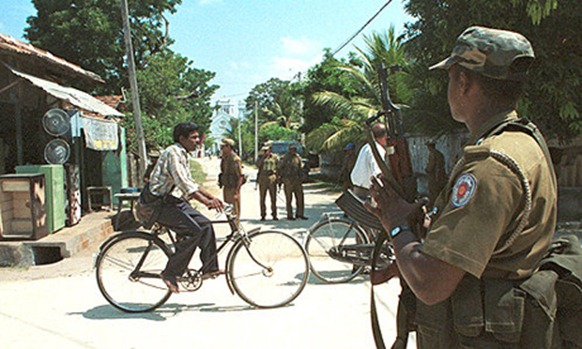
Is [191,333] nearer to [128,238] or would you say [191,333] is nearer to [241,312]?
[241,312]

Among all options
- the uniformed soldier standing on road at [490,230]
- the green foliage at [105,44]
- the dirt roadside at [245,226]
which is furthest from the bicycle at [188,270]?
the green foliage at [105,44]

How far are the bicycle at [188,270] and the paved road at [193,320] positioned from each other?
15cm

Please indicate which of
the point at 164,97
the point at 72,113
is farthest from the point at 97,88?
the point at 72,113

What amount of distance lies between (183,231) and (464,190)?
3.63 meters

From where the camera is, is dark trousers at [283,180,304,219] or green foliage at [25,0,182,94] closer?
dark trousers at [283,180,304,219]

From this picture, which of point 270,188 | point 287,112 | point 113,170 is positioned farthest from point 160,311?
point 287,112

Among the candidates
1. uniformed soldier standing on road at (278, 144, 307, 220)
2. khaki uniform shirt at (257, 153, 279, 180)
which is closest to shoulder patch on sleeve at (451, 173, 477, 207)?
uniformed soldier standing on road at (278, 144, 307, 220)

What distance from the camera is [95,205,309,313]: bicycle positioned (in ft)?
15.4

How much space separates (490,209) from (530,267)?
0.87 feet

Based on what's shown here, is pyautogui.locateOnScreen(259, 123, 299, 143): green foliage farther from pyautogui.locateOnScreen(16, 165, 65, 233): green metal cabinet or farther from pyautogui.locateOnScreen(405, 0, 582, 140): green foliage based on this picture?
pyautogui.locateOnScreen(16, 165, 65, 233): green metal cabinet

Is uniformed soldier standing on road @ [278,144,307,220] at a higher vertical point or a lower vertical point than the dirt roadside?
higher

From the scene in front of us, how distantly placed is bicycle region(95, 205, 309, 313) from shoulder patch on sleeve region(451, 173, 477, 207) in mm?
3435

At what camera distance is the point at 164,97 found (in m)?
21.3

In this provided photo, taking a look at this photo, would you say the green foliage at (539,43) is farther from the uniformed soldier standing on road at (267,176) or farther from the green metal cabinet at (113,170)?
the green metal cabinet at (113,170)
